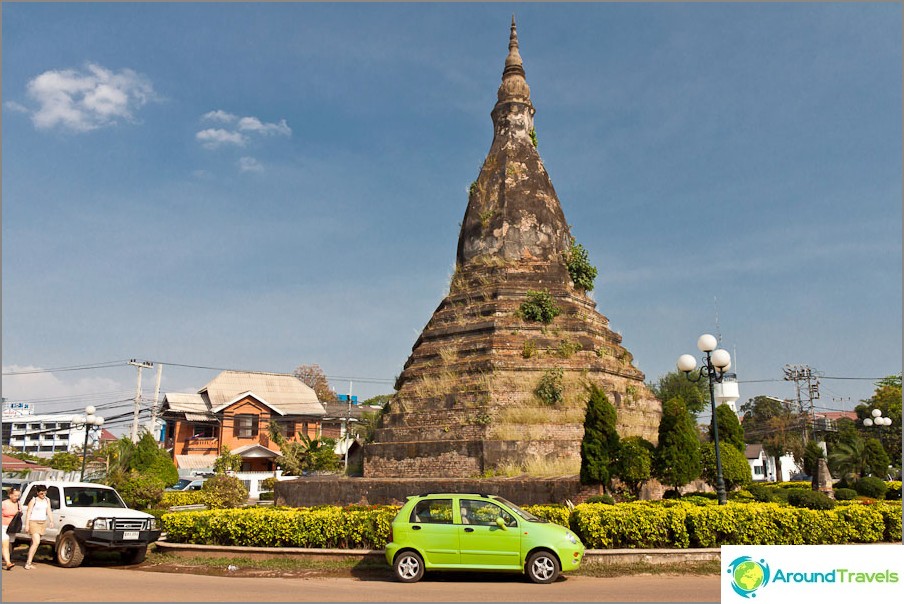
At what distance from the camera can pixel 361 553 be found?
10.4m

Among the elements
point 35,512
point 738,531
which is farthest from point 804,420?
point 35,512

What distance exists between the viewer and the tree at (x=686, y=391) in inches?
1506

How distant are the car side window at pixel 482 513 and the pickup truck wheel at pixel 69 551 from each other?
6327mm

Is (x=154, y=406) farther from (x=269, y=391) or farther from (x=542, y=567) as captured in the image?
(x=542, y=567)

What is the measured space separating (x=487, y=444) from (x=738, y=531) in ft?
19.4

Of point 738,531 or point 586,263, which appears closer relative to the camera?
point 738,531

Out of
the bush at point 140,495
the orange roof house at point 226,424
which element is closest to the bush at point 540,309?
the bush at point 140,495

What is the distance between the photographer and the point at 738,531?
1016cm

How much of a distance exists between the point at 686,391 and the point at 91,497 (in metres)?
33.4

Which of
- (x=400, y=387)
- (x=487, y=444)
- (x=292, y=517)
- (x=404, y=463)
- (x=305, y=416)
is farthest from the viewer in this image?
(x=305, y=416)

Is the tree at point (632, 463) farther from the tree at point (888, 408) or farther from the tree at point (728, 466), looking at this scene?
the tree at point (888, 408)

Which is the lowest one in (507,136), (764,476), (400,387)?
(764,476)

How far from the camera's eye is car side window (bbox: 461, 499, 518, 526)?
29.3ft

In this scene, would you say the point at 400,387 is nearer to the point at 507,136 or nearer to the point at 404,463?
the point at 404,463
